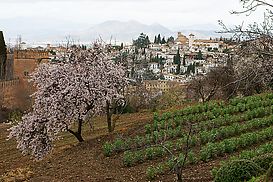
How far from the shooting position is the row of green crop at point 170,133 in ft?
51.6

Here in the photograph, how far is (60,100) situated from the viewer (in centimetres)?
1808

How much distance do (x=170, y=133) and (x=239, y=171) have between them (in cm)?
767

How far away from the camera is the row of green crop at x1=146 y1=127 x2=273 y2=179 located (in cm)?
1239

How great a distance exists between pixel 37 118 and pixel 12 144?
373 inches

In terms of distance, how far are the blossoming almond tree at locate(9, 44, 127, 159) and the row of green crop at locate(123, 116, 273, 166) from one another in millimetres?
4071

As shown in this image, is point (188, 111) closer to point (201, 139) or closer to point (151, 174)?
point (201, 139)

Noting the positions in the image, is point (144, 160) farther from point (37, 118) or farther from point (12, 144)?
point (12, 144)

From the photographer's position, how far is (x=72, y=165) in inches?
606

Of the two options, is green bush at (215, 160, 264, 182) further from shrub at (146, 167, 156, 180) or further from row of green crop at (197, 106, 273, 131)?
row of green crop at (197, 106, 273, 131)

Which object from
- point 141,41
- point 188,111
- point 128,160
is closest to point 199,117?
point 188,111

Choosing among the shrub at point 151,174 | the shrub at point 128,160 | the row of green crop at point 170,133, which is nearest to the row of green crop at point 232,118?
the row of green crop at point 170,133

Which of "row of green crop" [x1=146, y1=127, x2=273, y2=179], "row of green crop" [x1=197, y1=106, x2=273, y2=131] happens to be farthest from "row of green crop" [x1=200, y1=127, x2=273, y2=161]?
"row of green crop" [x1=197, y1=106, x2=273, y2=131]

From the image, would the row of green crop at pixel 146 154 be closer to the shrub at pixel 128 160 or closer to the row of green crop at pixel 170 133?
the shrub at pixel 128 160

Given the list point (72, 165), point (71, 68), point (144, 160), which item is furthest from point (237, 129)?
point (71, 68)
